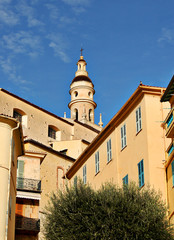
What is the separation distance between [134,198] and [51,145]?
2791 cm

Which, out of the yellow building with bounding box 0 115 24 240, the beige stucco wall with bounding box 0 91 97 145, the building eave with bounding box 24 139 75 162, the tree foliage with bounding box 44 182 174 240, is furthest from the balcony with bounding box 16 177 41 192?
the tree foliage with bounding box 44 182 174 240

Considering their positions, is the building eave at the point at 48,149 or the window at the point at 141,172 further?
the building eave at the point at 48,149

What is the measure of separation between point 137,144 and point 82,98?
38.8 metres

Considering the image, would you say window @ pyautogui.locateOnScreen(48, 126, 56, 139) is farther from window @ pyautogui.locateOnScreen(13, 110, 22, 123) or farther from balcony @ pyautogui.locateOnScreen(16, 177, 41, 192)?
balcony @ pyautogui.locateOnScreen(16, 177, 41, 192)

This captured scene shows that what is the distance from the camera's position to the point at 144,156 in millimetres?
27547

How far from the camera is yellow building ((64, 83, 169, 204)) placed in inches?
1065

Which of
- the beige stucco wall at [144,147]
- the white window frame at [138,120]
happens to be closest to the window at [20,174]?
the beige stucco wall at [144,147]

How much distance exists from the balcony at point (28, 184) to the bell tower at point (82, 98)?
2684 cm

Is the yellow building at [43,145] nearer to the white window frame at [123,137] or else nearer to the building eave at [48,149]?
the building eave at [48,149]

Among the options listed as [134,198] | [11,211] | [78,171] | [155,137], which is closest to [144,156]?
[155,137]

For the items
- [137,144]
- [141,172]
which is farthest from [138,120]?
[141,172]

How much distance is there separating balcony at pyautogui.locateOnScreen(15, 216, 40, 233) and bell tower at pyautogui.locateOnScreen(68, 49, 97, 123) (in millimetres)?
29255

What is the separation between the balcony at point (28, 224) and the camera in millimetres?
36969

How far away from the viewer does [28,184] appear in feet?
130
